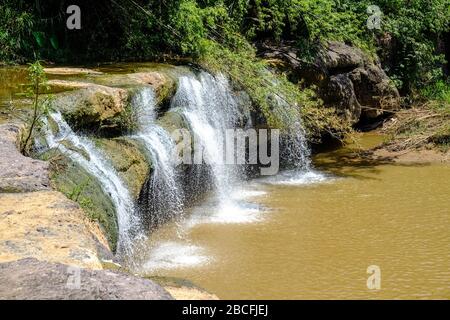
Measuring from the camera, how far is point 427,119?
1165 centimetres

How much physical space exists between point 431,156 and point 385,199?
2788mm

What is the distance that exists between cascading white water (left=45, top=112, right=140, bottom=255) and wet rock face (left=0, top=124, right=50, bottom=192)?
888mm

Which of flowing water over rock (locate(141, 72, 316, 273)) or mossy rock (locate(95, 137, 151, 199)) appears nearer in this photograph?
mossy rock (locate(95, 137, 151, 199))

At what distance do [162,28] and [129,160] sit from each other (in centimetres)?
392

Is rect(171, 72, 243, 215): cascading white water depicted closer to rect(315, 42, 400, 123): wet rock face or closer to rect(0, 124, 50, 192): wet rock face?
rect(315, 42, 400, 123): wet rock face

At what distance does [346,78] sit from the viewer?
11359 mm

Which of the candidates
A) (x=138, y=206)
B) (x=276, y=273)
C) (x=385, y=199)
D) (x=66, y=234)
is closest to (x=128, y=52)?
(x=138, y=206)

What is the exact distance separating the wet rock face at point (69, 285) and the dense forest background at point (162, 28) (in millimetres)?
6616

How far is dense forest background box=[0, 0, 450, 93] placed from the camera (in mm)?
9367

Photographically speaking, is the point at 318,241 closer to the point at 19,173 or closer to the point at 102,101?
the point at 102,101

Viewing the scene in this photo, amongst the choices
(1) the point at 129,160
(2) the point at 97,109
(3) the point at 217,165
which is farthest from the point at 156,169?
(3) the point at 217,165
